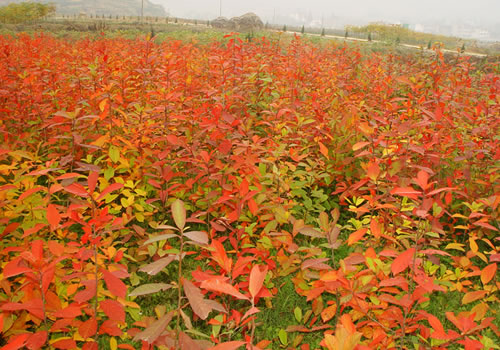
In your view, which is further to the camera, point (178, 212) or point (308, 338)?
point (308, 338)

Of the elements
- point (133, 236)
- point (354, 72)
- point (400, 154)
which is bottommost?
point (133, 236)

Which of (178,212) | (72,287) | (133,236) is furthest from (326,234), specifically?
(133,236)

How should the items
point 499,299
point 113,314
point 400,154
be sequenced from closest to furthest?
point 113,314 < point 499,299 < point 400,154

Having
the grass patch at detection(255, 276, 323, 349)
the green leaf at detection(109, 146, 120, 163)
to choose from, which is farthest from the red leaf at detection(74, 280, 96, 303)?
the green leaf at detection(109, 146, 120, 163)

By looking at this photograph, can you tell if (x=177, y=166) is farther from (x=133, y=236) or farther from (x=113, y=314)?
(x=113, y=314)

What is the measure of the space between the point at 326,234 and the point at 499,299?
4.81 ft

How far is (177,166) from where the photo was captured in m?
2.99

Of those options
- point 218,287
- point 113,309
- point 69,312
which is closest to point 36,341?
point 69,312

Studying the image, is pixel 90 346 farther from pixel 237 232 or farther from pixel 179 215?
pixel 237 232

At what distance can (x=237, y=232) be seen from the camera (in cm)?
235

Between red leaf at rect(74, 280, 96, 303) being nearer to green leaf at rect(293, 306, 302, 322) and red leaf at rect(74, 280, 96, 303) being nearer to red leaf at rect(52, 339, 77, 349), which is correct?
red leaf at rect(52, 339, 77, 349)

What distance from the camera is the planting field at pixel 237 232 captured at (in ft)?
4.51

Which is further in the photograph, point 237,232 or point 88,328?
point 237,232

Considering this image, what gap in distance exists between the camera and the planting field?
4.51 ft
